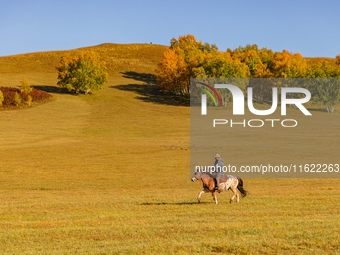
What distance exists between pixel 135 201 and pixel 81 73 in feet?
278

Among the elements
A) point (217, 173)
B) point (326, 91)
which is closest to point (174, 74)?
point (326, 91)

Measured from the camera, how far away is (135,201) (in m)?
24.3

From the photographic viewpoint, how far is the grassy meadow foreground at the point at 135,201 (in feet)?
46.0

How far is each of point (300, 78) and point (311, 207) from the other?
3159 inches

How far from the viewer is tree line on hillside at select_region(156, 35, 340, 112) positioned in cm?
8594

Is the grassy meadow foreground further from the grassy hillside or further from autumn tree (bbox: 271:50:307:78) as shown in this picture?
the grassy hillside

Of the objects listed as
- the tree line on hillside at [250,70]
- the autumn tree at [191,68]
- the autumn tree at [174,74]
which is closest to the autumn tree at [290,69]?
the tree line on hillside at [250,70]

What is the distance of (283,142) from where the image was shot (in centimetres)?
5856

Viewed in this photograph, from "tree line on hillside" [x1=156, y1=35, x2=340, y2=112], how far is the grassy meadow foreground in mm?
21601

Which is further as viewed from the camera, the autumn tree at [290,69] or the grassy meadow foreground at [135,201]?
the autumn tree at [290,69]

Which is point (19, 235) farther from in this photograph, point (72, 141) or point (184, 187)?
point (72, 141)

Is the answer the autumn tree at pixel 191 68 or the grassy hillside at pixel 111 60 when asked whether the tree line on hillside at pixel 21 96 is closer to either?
the autumn tree at pixel 191 68

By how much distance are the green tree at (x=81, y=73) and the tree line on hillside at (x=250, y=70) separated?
15090mm

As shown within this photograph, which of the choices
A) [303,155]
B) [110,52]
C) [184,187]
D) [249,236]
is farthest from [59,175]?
[110,52]
